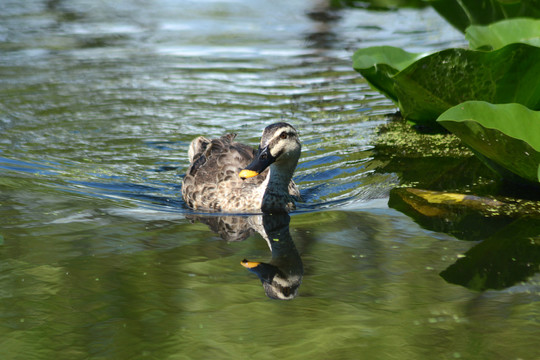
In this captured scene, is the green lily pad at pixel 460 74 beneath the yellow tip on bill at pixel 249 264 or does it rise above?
above

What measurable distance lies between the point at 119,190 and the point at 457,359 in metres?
3.73

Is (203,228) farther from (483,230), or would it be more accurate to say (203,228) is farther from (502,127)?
(502,127)

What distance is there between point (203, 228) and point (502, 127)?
2111 mm

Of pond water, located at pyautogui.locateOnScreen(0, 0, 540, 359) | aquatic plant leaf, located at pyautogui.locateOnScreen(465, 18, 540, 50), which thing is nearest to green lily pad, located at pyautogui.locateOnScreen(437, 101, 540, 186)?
pond water, located at pyautogui.locateOnScreen(0, 0, 540, 359)

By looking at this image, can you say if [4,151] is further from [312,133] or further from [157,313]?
[157,313]

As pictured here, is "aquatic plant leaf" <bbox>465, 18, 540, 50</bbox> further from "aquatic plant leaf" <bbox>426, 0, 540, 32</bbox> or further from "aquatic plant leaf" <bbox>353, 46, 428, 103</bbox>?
"aquatic plant leaf" <bbox>426, 0, 540, 32</bbox>

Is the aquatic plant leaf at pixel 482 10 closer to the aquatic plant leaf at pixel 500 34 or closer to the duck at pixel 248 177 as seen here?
the aquatic plant leaf at pixel 500 34

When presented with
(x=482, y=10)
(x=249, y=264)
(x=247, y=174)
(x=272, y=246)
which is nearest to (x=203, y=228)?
(x=247, y=174)

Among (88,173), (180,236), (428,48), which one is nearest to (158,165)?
(88,173)

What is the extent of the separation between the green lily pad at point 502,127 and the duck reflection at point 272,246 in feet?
4.35

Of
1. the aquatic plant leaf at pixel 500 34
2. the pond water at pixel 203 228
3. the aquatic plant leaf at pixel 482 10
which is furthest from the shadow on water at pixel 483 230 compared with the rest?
the aquatic plant leaf at pixel 482 10

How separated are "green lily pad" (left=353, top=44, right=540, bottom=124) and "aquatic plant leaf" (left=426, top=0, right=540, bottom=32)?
3.51 ft

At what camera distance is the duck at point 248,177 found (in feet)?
18.7

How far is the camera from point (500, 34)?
20.9 ft
